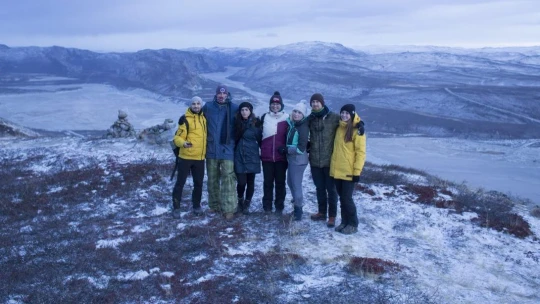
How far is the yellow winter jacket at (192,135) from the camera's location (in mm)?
7746

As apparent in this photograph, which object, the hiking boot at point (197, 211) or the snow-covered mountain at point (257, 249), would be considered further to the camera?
the hiking boot at point (197, 211)

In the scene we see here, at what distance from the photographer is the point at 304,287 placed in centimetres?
605

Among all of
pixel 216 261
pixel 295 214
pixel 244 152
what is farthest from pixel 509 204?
pixel 216 261

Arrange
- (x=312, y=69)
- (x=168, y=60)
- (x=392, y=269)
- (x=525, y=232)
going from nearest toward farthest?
(x=392, y=269)
(x=525, y=232)
(x=312, y=69)
(x=168, y=60)

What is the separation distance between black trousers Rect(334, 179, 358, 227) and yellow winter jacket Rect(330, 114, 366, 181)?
0.19m

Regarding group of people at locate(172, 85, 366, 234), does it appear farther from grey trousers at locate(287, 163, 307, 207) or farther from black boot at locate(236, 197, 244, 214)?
black boot at locate(236, 197, 244, 214)

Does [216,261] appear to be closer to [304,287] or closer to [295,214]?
[304,287]

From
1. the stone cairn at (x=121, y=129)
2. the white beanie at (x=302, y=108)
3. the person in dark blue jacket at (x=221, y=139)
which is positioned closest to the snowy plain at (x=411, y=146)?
the white beanie at (x=302, y=108)

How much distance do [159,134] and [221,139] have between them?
11.5 m

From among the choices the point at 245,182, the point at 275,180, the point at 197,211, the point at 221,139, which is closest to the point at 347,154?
the point at 275,180

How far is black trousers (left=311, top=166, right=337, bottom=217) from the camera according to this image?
7.85 metres

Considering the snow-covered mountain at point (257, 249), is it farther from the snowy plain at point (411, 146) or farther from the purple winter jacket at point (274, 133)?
the snowy plain at point (411, 146)

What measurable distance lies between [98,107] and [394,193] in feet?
197

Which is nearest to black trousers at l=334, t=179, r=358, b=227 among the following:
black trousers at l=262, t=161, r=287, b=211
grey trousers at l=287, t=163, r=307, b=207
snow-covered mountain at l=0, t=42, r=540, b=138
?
grey trousers at l=287, t=163, r=307, b=207
